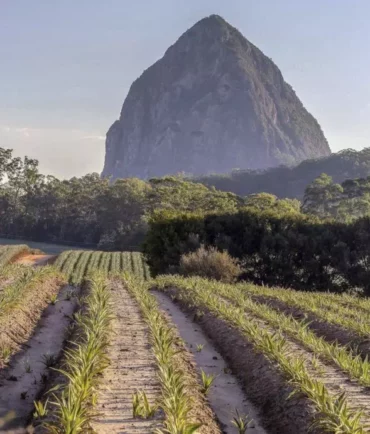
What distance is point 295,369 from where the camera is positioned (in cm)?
738

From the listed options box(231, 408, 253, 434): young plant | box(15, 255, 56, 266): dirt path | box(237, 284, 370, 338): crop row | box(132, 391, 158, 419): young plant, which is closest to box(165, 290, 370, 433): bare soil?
box(231, 408, 253, 434): young plant

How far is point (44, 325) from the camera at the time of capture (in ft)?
40.6

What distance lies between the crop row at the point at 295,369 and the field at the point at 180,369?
0.02m

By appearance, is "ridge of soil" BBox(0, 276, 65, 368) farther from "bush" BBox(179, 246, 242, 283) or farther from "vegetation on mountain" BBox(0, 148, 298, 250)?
"vegetation on mountain" BBox(0, 148, 298, 250)

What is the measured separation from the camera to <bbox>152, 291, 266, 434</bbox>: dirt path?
23.5 feet

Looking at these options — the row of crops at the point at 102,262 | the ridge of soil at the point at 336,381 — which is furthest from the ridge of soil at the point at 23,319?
the row of crops at the point at 102,262

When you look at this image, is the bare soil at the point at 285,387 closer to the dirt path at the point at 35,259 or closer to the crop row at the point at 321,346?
the crop row at the point at 321,346

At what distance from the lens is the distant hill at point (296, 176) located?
6058 inches

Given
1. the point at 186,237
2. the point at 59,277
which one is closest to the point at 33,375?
the point at 59,277

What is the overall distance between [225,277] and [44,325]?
13.1m

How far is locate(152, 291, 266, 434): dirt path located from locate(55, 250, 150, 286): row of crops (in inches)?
1178

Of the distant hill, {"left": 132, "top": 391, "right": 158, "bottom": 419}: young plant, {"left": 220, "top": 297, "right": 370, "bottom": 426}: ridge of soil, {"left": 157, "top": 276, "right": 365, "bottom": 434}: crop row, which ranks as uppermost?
the distant hill

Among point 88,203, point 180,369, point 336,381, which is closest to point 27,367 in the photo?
point 180,369

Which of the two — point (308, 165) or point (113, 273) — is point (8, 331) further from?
point (308, 165)
